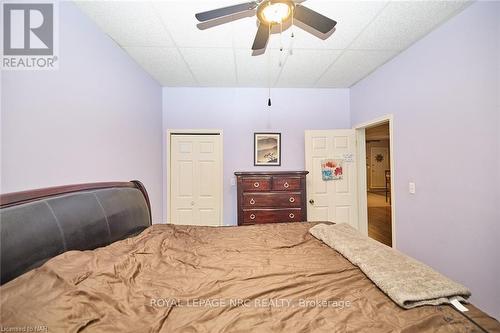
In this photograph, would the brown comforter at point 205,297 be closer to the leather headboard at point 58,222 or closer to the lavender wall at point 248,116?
the leather headboard at point 58,222

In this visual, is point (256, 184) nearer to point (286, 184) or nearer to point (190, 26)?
point (286, 184)

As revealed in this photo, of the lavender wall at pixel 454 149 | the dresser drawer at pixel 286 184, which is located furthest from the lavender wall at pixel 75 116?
the lavender wall at pixel 454 149

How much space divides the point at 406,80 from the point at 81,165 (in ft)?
11.4

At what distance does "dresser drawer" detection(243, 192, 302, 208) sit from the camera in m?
2.77

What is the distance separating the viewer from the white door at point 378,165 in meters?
9.35

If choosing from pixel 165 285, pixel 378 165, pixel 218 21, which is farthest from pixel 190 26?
pixel 378 165

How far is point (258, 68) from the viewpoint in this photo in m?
2.67

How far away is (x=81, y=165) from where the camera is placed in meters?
1.63

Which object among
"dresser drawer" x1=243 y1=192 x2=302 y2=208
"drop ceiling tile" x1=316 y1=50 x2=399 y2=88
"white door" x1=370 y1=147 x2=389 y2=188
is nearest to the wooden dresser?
"dresser drawer" x1=243 y1=192 x2=302 y2=208

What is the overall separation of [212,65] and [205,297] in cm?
262

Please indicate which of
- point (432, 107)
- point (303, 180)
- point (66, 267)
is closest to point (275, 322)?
point (66, 267)

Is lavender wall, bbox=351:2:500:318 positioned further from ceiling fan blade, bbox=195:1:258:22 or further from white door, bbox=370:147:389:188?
white door, bbox=370:147:389:188

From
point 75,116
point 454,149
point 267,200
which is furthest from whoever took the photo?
point 267,200

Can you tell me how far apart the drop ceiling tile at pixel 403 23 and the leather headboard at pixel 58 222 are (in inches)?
112
